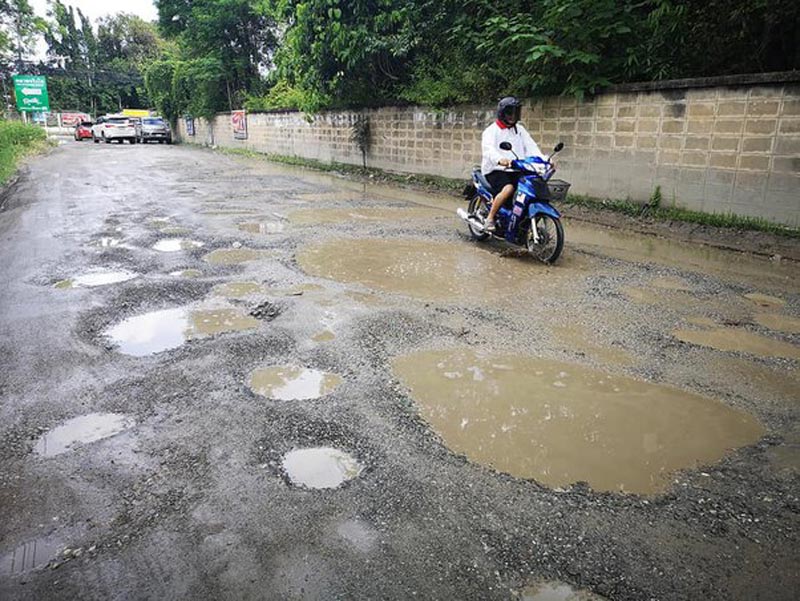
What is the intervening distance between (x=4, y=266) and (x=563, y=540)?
6805 mm

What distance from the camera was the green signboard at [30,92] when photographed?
3544 centimetres

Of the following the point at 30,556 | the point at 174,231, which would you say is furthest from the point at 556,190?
the point at 30,556

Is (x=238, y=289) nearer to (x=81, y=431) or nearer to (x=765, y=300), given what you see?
(x=81, y=431)

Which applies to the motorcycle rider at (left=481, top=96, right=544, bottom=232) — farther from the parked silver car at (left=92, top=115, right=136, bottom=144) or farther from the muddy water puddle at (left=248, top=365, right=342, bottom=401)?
the parked silver car at (left=92, top=115, right=136, bottom=144)

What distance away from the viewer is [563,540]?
224 cm

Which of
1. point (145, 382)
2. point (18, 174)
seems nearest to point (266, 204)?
point (145, 382)

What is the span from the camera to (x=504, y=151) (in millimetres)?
6660

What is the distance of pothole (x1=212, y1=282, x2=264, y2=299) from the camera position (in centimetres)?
530

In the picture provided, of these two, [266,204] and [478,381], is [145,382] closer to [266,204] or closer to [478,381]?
[478,381]

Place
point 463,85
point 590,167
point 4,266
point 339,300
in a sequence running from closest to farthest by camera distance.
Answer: point 339,300 < point 4,266 < point 590,167 < point 463,85

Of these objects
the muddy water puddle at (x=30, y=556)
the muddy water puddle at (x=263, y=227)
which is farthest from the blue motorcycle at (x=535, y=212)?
the muddy water puddle at (x=30, y=556)

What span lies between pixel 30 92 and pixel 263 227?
122 feet

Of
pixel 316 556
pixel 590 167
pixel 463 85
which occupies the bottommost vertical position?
pixel 316 556

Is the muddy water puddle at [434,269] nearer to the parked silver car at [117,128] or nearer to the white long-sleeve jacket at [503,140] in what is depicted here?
the white long-sleeve jacket at [503,140]
